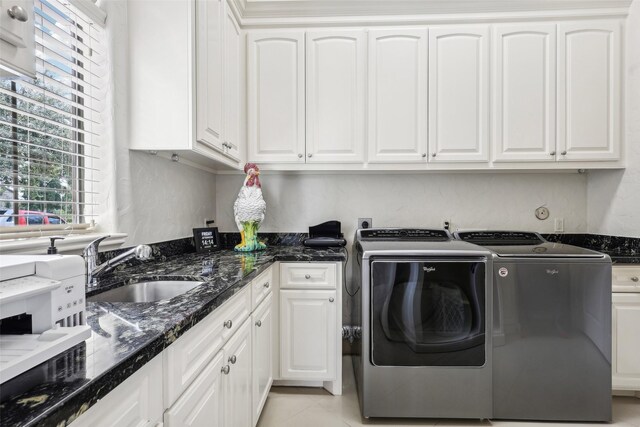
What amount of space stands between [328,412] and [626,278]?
6.16 ft

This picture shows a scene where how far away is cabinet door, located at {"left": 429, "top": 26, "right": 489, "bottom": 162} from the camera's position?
2.15 m

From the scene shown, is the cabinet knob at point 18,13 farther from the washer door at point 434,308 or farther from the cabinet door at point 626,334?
the cabinet door at point 626,334

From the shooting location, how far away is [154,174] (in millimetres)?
1697

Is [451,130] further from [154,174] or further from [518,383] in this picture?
[154,174]

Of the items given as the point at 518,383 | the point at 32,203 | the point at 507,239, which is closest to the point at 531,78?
the point at 507,239

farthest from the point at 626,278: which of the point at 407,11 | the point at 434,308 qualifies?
the point at 407,11

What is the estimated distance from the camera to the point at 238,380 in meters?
1.28

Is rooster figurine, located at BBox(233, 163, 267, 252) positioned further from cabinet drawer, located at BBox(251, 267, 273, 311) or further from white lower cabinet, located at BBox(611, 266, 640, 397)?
white lower cabinet, located at BBox(611, 266, 640, 397)

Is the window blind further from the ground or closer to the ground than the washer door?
further from the ground

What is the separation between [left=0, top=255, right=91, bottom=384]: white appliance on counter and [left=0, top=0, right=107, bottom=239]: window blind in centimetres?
59

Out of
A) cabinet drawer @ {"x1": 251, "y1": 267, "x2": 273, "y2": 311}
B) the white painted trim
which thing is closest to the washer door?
cabinet drawer @ {"x1": 251, "y1": 267, "x2": 273, "y2": 311}

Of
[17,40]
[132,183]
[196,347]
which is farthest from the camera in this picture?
[132,183]

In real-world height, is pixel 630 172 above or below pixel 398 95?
below

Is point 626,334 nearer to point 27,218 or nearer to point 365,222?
point 365,222
